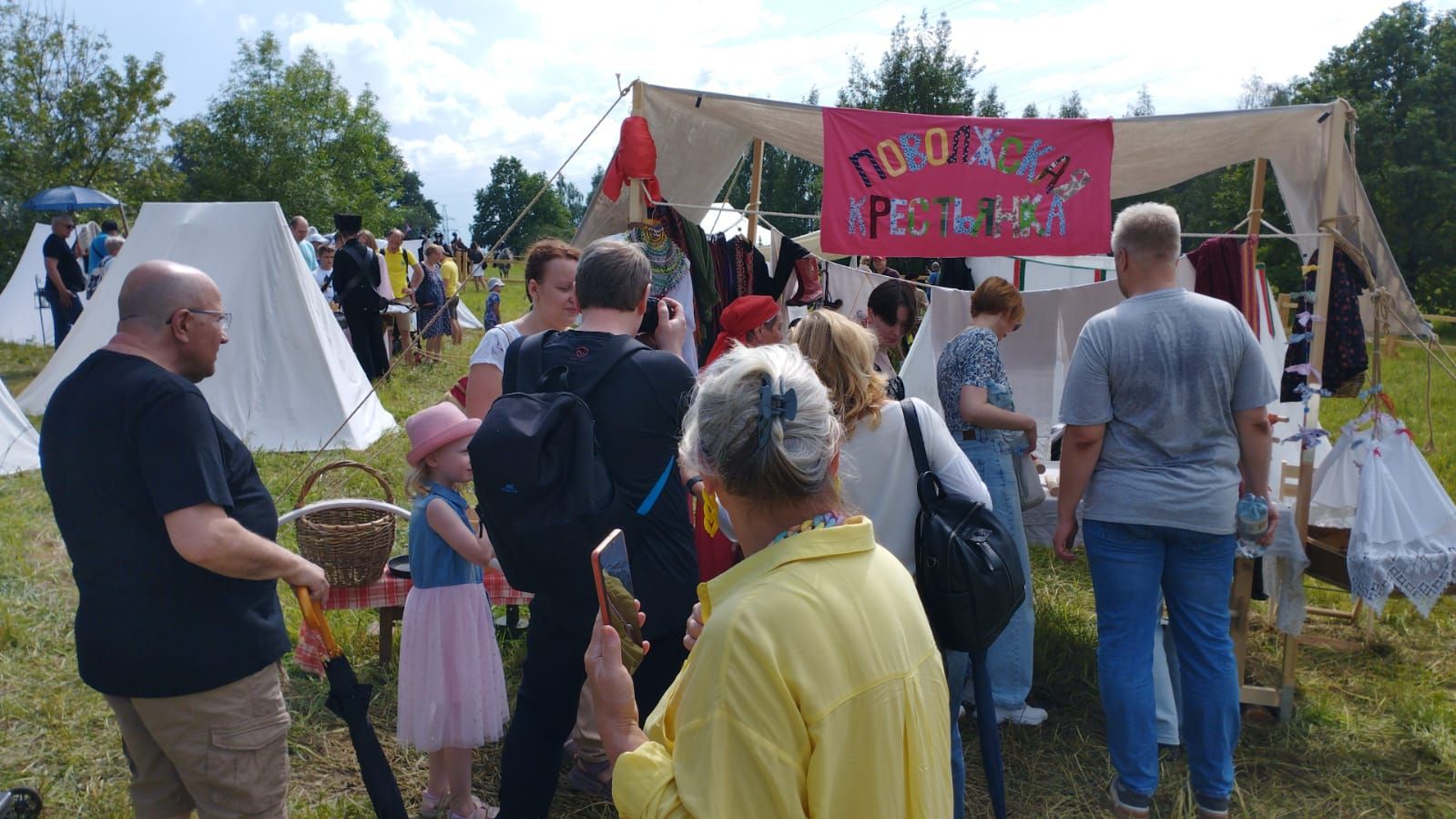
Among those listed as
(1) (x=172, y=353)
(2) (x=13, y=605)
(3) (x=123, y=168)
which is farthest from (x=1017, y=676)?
(3) (x=123, y=168)

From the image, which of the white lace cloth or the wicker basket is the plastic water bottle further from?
the wicker basket

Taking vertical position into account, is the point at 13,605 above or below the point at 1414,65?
below

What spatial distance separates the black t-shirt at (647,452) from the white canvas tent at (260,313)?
19.0 ft

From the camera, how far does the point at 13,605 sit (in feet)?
14.7

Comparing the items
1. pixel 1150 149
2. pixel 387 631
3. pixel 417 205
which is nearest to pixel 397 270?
pixel 387 631

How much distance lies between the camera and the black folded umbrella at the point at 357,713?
2.10 metres

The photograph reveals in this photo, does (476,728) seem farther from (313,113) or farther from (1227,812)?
(313,113)

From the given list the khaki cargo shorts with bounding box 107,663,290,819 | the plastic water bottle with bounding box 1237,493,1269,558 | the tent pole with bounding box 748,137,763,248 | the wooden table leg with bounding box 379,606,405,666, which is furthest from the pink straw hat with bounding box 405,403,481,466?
the plastic water bottle with bounding box 1237,493,1269,558

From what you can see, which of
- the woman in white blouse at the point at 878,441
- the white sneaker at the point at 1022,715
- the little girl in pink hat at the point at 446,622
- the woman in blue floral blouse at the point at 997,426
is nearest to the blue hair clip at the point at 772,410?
the woman in white blouse at the point at 878,441

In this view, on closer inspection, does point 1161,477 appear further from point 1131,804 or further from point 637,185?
point 637,185

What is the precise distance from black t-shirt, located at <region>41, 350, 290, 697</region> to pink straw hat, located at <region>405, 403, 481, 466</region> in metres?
0.69

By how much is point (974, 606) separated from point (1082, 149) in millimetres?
2699

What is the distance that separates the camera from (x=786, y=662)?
3.61 feet

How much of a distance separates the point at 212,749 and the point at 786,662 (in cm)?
164
